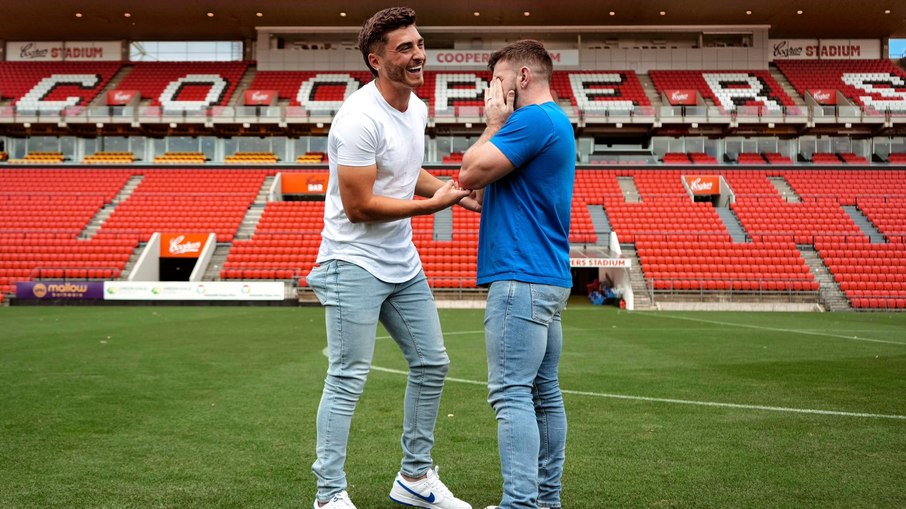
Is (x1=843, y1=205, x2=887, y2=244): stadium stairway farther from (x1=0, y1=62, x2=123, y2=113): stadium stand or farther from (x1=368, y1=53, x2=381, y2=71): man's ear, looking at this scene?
(x1=0, y1=62, x2=123, y2=113): stadium stand

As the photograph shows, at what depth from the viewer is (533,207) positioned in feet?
10.4

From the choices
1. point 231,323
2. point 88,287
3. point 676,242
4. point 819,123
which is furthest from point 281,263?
point 819,123

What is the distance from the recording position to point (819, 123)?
3644cm

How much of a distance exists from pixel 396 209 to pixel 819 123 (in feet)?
127

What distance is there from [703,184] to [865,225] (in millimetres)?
7319

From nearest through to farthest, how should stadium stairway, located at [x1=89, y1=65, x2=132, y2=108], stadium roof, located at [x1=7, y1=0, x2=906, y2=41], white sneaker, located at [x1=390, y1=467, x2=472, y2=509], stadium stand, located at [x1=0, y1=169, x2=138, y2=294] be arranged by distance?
1. white sneaker, located at [x1=390, y1=467, x2=472, y2=509]
2. stadium stand, located at [x1=0, y1=169, x2=138, y2=294]
3. stadium roof, located at [x1=7, y1=0, x2=906, y2=41]
4. stadium stairway, located at [x1=89, y1=65, x2=132, y2=108]

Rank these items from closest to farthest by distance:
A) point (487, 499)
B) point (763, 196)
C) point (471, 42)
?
1. point (487, 499)
2. point (763, 196)
3. point (471, 42)

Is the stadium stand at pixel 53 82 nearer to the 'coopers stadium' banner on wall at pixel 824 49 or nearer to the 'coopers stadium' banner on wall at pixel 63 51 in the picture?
the 'coopers stadium' banner on wall at pixel 63 51

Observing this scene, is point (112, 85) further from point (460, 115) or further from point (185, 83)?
point (460, 115)

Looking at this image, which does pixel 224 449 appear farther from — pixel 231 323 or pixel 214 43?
pixel 214 43

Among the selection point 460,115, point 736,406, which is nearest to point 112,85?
point 460,115

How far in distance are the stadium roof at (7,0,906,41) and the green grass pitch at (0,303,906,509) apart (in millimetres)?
29937

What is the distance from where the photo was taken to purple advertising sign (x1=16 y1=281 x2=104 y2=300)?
77.3 feet

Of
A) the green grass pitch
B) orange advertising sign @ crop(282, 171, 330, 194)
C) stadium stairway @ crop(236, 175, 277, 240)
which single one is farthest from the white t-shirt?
orange advertising sign @ crop(282, 171, 330, 194)
